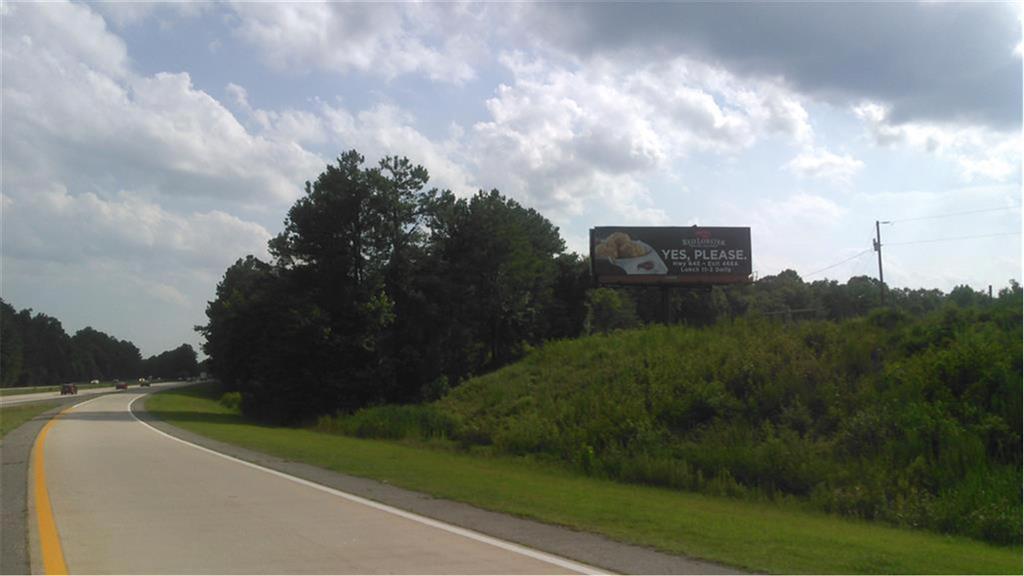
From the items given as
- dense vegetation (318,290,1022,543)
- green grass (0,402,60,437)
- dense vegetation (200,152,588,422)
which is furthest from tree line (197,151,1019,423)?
dense vegetation (318,290,1022,543)

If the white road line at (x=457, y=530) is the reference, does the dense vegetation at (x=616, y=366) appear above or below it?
above

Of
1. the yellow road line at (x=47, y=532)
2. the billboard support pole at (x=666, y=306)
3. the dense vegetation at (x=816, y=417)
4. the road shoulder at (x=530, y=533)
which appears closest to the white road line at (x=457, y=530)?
the road shoulder at (x=530, y=533)

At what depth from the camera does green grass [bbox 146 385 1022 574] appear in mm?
10516

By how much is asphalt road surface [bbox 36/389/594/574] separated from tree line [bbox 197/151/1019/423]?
30.0 m

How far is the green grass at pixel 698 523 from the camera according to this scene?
34.5 ft

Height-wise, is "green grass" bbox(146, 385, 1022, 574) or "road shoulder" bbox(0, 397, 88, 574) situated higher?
"road shoulder" bbox(0, 397, 88, 574)

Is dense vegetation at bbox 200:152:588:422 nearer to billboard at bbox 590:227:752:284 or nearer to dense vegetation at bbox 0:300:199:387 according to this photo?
billboard at bbox 590:227:752:284

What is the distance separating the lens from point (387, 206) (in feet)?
172

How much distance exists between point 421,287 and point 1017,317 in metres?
34.7

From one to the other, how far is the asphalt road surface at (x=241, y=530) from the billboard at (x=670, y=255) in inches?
1038

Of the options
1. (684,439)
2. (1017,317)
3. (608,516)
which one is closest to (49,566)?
(608,516)

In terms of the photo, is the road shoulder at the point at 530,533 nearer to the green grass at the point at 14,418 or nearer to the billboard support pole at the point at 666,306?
the green grass at the point at 14,418

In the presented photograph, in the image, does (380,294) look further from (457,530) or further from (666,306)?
(457,530)

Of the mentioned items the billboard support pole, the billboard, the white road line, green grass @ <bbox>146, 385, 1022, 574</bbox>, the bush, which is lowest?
green grass @ <bbox>146, 385, 1022, 574</bbox>
